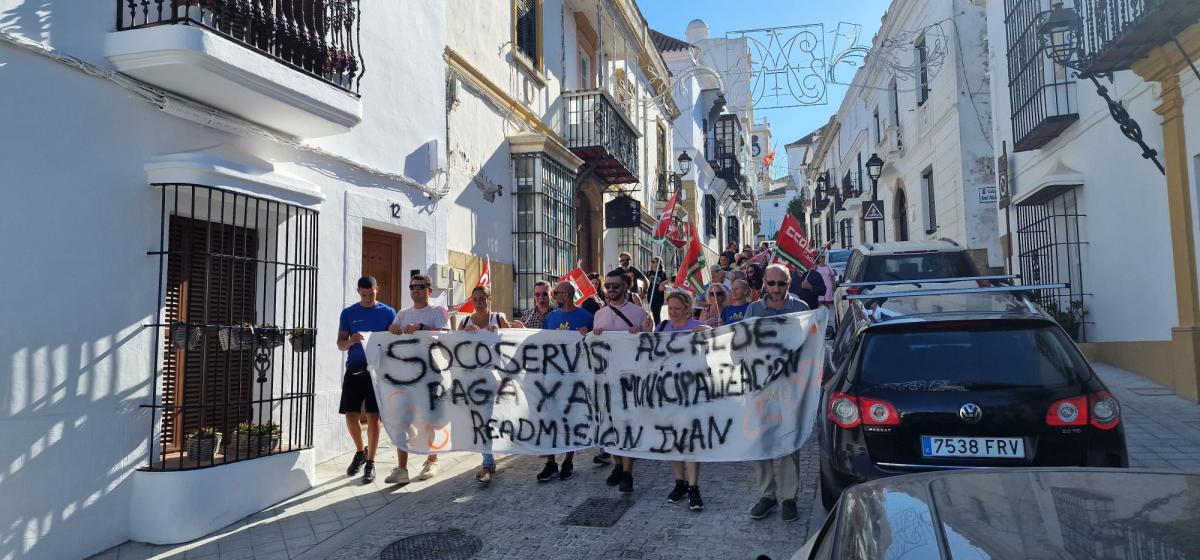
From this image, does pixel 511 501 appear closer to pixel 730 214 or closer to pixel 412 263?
pixel 412 263

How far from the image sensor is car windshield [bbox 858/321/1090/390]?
4180 millimetres

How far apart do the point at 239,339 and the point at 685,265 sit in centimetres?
522

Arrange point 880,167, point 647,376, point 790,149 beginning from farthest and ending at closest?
point 790,149 → point 880,167 → point 647,376

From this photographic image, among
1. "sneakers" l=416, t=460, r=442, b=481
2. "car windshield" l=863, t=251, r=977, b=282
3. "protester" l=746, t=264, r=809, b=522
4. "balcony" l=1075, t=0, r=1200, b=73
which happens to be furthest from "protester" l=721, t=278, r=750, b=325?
"balcony" l=1075, t=0, r=1200, b=73

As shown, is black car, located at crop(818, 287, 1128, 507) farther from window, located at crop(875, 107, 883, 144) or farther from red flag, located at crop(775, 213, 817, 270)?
window, located at crop(875, 107, 883, 144)

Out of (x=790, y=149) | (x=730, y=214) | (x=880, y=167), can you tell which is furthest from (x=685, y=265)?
(x=790, y=149)

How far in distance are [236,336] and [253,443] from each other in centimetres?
86

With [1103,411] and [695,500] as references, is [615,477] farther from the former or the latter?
[1103,411]

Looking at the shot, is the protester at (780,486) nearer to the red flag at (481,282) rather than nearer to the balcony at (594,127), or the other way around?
the red flag at (481,282)

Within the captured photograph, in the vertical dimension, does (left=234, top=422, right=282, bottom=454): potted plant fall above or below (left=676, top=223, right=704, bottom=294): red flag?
below

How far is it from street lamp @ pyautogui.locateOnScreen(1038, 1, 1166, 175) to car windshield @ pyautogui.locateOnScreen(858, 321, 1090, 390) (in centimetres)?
571

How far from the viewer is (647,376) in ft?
19.2

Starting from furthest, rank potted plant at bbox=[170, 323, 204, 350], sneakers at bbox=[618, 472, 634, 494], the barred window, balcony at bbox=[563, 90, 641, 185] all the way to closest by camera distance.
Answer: balcony at bbox=[563, 90, 641, 185] < the barred window < sneakers at bbox=[618, 472, 634, 494] < potted plant at bbox=[170, 323, 204, 350]

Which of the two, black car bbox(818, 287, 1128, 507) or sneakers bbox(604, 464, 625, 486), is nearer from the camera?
black car bbox(818, 287, 1128, 507)
